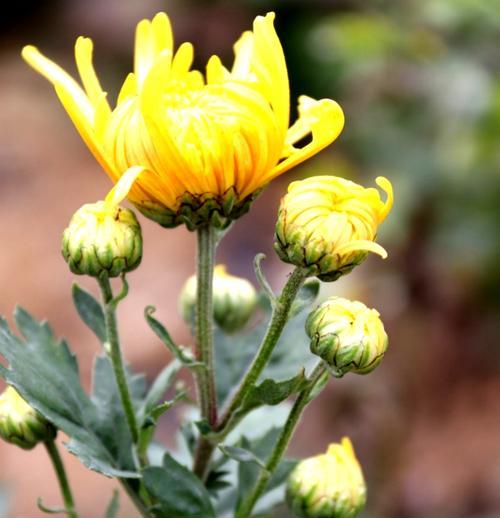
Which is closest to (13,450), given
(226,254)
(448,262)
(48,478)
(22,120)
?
(48,478)

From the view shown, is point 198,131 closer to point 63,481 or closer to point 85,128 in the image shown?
point 85,128

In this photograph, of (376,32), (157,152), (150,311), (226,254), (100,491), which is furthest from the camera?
(226,254)

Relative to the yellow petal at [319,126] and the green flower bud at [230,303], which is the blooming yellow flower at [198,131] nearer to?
the yellow petal at [319,126]

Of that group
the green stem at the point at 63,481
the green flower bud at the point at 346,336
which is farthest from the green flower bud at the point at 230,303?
the green flower bud at the point at 346,336

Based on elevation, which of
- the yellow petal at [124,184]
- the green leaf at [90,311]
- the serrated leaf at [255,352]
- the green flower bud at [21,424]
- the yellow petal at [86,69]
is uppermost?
the yellow petal at [86,69]

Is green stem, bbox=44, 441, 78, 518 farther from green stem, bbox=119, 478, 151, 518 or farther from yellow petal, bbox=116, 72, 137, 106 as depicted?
yellow petal, bbox=116, 72, 137, 106

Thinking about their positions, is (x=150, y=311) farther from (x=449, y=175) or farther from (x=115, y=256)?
(x=449, y=175)
